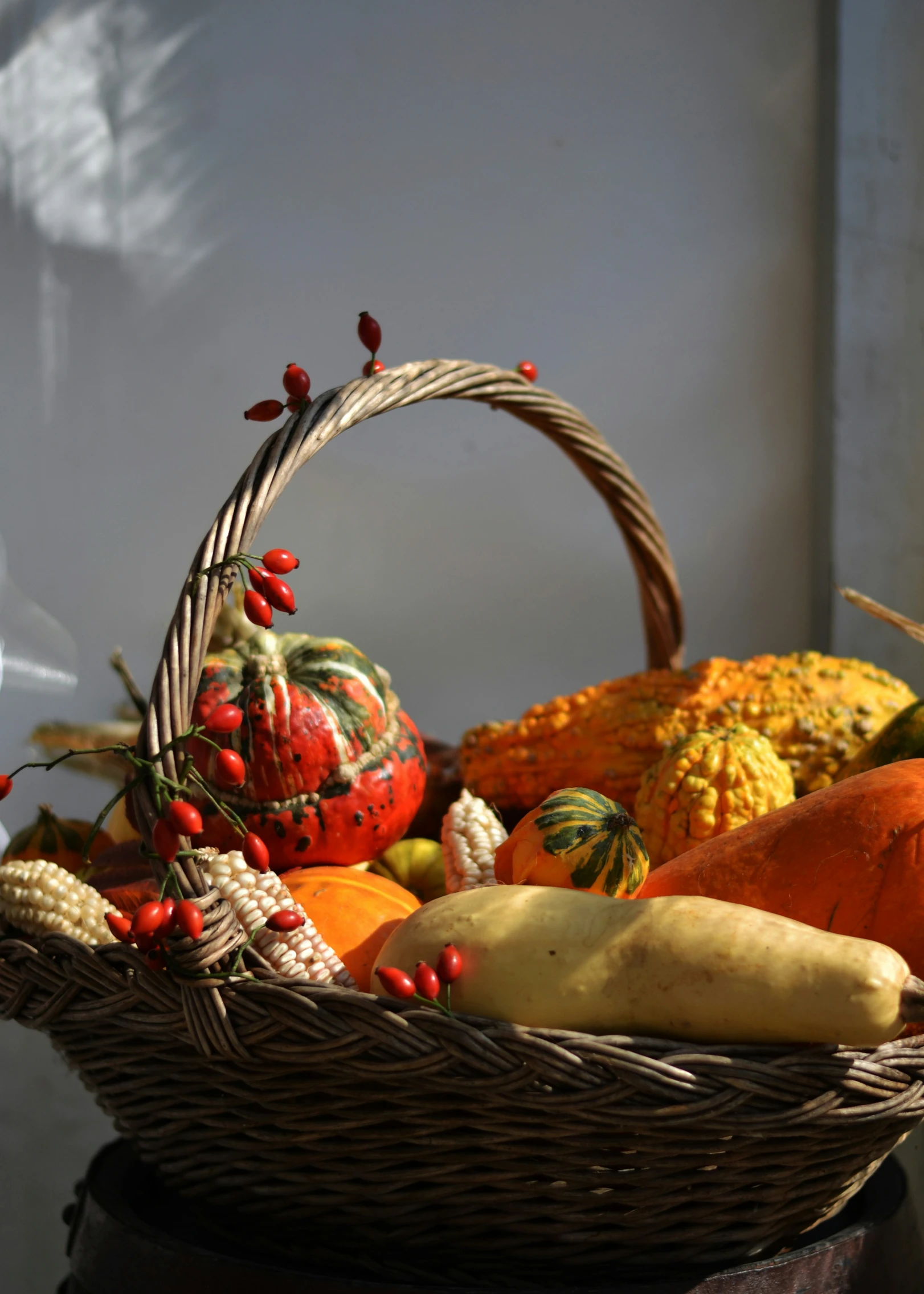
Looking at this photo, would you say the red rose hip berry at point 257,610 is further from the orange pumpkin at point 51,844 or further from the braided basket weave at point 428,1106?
the orange pumpkin at point 51,844

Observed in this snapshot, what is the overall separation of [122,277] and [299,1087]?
1.34 meters

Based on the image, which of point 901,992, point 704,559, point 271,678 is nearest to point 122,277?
point 271,678

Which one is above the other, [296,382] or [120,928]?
[296,382]

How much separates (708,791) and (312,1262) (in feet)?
1.58

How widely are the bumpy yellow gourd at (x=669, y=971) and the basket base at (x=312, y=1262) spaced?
17cm

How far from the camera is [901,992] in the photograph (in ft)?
1.87

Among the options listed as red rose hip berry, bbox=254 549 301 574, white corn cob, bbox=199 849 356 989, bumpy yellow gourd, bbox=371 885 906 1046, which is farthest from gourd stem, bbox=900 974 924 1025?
red rose hip berry, bbox=254 549 301 574

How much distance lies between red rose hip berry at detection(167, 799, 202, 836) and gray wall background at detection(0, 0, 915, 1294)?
41.4 inches

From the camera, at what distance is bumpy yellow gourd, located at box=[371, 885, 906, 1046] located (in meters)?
0.57

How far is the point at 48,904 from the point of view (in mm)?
715

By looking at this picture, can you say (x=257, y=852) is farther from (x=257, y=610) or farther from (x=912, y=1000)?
(x=912, y=1000)

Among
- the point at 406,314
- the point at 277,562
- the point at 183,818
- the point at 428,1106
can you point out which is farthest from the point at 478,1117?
the point at 406,314

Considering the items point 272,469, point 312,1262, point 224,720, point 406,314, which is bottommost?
point 312,1262

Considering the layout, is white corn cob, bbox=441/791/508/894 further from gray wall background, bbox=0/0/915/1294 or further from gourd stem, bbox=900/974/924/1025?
gray wall background, bbox=0/0/915/1294
